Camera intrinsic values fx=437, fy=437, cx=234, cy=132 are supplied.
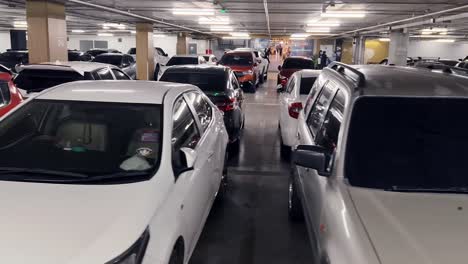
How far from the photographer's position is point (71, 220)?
2.37 metres

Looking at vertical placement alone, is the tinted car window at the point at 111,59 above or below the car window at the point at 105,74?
above

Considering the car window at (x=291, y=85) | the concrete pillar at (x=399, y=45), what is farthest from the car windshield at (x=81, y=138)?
the concrete pillar at (x=399, y=45)

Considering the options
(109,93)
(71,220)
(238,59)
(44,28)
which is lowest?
(71,220)

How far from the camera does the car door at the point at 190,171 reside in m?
3.07

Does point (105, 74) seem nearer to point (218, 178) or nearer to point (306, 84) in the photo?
point (306, 84)

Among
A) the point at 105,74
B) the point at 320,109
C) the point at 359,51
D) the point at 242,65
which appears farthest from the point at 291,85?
the point at 359,51

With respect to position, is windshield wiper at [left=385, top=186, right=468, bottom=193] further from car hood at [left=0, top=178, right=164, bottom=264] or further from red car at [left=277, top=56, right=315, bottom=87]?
red car at [left=277, top=56, right=315, bottom=87]

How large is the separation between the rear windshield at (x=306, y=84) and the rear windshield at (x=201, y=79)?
1.32m

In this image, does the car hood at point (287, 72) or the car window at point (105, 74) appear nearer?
the car window at point (105, 74)

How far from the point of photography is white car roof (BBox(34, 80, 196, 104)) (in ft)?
11.4

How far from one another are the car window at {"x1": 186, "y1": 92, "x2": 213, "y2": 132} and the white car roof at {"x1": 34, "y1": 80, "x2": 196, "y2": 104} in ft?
1.22

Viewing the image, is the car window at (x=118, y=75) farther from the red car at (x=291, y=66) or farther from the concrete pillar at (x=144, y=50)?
the concrete pillar at (x=144, y=50)

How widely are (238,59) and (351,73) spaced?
14.9 m

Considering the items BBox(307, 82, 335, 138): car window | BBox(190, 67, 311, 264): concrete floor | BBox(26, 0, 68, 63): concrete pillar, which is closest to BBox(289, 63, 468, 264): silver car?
BBox(307, 82, 335, 138): car window
